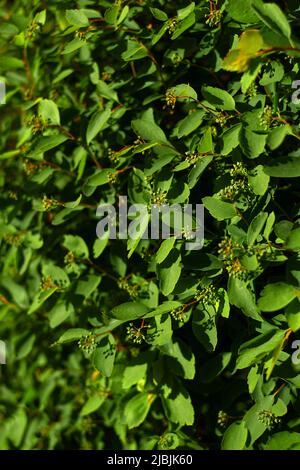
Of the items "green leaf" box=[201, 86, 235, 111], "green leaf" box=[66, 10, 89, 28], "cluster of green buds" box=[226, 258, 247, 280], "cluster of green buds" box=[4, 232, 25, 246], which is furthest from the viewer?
"cluster of green buds" box=[4, 232, 25, 246]

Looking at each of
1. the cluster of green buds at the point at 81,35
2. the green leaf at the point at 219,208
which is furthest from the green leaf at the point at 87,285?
the cluster of green buds at the point at 81,35

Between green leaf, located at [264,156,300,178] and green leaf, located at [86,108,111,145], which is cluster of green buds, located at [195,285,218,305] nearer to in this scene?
green leaf, located at [264,156,300,178]

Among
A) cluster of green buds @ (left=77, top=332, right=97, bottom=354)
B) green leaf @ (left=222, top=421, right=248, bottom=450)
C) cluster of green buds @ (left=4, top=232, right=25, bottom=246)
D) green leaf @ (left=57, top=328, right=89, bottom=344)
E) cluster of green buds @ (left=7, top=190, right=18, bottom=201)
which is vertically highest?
cluster of green buds @ (left=7, top=190, right=18, bottom=201)

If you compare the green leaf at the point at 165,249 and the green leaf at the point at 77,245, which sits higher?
the green leaf at the point at 165,249

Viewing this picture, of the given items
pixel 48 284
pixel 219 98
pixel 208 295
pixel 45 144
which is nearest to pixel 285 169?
pixel 219 98

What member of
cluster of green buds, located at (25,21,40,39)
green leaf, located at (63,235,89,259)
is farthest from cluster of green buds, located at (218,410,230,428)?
cluster of green buds, located at (25,21,40,39)

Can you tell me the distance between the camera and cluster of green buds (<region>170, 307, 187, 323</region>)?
1.70 metres

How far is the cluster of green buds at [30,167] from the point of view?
215cm

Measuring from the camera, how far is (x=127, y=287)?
1983 mm

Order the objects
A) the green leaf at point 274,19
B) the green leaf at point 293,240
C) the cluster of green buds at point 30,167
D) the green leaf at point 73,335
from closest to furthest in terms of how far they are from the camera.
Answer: the green leaf at point 274,19, the green leaf at point 293,240, the green leaf at point 73,335, the cluster of green buds at point 30,167

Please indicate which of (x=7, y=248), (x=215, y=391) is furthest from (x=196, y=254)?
(x=7, y=248)


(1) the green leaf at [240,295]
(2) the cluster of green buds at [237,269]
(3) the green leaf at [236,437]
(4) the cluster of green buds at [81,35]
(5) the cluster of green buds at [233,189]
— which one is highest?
(4) the cluster of green buds at [81,35]

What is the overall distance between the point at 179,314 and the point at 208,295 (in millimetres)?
103

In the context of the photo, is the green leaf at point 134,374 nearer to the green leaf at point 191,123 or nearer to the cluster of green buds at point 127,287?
the cluster of green buds at point 127,287
